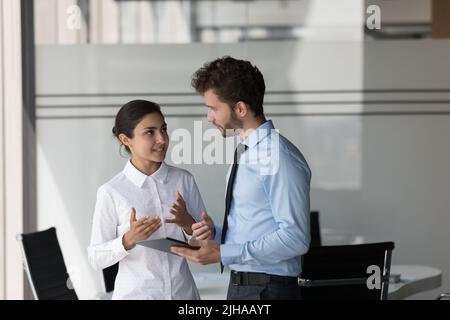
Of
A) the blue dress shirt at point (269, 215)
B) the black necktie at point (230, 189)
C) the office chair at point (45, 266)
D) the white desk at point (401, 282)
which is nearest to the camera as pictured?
the blue dress shirt at point (269, 215)

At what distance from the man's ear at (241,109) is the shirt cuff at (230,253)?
0.46 meters

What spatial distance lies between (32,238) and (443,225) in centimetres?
255

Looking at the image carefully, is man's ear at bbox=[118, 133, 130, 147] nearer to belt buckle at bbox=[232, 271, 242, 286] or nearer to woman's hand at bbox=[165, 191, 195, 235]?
woman's hand at bbox=[165, 191, 195, 235]

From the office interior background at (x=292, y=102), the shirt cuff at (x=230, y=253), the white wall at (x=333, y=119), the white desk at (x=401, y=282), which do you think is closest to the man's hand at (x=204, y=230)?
the shirt cuff at (x=230, y=253)

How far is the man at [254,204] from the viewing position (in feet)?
9.18

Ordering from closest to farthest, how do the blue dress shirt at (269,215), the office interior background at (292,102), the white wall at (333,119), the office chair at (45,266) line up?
the blue dress shirt at (269,215), the office chair at (45,266), the office interior background at (292,102), the white wall at (333,119)

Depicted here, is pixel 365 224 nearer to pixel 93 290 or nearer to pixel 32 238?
pixel 93 290

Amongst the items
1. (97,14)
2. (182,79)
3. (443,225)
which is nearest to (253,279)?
(182,79)

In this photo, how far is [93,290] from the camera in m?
4.34

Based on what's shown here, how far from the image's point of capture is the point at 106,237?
3002mm

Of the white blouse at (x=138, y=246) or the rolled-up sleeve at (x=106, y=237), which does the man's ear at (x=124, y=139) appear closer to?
the white blouse at (x=138, y=246)

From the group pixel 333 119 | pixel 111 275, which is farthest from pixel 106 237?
pixel 333 119

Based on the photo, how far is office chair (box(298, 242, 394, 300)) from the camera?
11.0 ft

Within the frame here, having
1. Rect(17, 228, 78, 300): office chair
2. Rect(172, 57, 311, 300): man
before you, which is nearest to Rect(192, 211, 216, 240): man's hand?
Rect(172, 57, 311, 300): man
